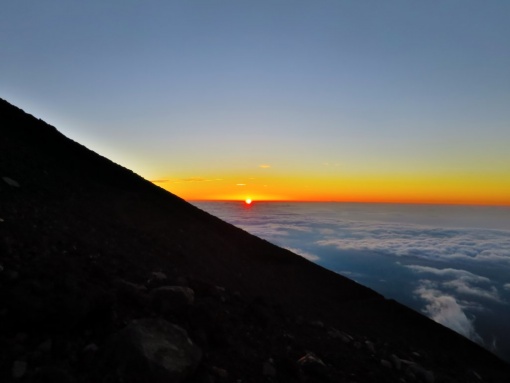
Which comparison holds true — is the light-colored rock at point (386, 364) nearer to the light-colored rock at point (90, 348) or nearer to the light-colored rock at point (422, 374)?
the light-colored rock at point (422, 374)

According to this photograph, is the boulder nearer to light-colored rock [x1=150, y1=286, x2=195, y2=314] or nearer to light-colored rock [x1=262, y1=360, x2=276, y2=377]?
light-colored rock [x1=150, y1=286, x2=195, y2=314]

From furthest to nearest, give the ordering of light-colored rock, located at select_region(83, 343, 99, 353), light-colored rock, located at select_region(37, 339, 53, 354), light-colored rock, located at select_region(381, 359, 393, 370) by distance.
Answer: light-colored rock, located at select_region(381, 359, 393, 370)
light-colored rock, located at select_region(83, 343, 99, 353)
light-colored rock, located at select_region(37, 339, 53, 354)

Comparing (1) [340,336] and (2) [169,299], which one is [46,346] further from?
(1) [340,336]

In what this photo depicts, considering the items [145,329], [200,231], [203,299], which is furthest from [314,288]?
[145,329]

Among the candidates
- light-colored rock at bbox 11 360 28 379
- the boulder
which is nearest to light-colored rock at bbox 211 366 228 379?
the boulder

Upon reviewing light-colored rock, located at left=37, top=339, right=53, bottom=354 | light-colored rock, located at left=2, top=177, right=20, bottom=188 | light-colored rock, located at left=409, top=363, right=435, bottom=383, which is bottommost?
light-colored rock, located at left=409, top=363, right=435, bottom=383

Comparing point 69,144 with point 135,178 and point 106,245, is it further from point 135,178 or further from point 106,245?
point 106,245

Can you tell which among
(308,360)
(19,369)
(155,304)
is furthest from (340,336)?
(19,369)
